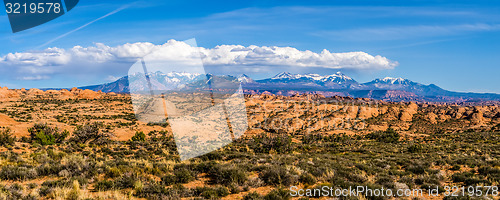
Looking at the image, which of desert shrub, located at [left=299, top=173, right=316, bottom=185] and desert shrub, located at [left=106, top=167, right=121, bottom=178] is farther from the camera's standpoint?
desert shrub, located at [left=106, top=167, right=121, bottom=178]

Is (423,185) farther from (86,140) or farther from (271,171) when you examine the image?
(86,140)

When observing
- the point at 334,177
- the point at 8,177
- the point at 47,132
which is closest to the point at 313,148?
the point at 334,177

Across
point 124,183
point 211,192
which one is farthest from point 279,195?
point 124,183

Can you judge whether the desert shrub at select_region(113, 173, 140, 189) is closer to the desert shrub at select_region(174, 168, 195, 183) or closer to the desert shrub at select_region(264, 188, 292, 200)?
the desert shrub at select_region(174, 168, 195, 183)

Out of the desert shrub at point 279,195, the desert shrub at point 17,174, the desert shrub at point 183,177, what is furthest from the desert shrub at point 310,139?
the desert shrub at point 17,174

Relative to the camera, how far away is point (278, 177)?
36.2 feet

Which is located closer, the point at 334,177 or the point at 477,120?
the point at 334,177

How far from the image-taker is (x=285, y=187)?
10570mm

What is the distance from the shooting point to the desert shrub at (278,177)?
10.9 metres

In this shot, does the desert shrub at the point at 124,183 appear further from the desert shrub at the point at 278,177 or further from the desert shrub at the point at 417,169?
the desert shrub at the point at 417,169

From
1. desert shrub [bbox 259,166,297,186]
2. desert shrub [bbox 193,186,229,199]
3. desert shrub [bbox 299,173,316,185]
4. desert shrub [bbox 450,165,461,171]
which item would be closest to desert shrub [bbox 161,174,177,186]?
desert shrub [bbox 193,186,229,199]

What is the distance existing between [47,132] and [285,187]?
98.0ft

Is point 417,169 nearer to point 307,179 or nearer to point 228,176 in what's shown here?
point 307,179

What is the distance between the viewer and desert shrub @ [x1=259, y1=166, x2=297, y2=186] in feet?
35.6
